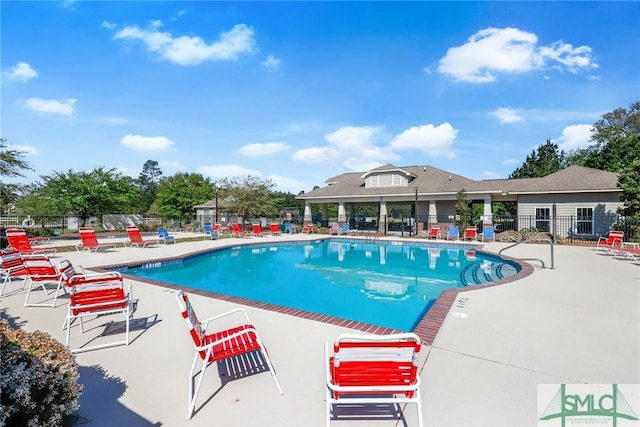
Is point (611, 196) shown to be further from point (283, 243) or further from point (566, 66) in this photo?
point (283, 243)

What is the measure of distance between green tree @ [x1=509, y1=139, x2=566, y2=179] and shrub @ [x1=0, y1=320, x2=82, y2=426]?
145ft

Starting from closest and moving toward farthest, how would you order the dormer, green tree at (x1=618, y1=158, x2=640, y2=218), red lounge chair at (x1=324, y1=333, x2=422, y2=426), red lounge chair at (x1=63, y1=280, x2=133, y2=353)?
1. red lounge chair at (x1=324, y1=333, x2=422, y2=426)
2. red lounge chair at (x1=63, y1=280, x2=133, y2=353)
3. green tree at (x1=618, y1=158, x2=640, y2=218)
4. the dormer

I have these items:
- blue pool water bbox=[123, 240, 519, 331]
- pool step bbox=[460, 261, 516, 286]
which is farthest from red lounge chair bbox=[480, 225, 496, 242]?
pool step bbox=[460, 261, 516, 286]

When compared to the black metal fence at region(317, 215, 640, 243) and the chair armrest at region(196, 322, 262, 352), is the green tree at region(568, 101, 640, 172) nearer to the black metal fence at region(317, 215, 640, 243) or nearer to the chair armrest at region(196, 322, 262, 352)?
the black metal fence at region(317, 215, 640, 243)

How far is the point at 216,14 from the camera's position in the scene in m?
10.6

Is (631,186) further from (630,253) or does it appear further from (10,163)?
(10,163)

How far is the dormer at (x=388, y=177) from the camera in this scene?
24484mm

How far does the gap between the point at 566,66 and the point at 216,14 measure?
14.8 metres

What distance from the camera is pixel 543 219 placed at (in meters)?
19.7

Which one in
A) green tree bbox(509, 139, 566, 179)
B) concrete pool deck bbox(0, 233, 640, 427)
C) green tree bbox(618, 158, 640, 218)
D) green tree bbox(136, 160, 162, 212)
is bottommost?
concrete pool deck bbox(0, 233, 640, 427)

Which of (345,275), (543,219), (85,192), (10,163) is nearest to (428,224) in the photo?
(543,219)

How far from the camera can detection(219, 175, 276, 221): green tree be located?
26.2m

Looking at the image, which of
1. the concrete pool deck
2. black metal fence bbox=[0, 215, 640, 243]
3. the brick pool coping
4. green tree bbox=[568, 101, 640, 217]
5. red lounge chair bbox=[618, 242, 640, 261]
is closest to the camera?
the concrete pool deck

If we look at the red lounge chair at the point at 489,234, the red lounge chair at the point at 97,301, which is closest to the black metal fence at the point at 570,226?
the red lounge chair at the point at 489,234
